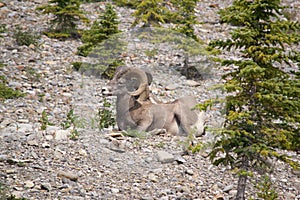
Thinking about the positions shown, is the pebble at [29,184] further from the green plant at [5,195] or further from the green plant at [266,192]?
the green plant at [266,192]

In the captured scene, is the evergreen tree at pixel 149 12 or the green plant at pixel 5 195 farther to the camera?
the evergreen tree at pixel 149 12

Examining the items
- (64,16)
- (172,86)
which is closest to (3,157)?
(172,86)

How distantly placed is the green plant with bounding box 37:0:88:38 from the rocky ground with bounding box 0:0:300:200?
2423 mm

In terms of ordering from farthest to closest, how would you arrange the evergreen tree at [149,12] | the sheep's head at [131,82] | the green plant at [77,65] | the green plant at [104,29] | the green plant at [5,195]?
the evergreen tree at [149,12] < the green plant at [77,65] < the green plant at [104,29] < the sheep's head at [131,82] < the green plant at [5,195]

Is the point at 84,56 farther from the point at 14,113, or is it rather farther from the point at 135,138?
the point at 135,138

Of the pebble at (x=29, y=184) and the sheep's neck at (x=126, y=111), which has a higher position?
the sheep's neck at (x=126, y=111)

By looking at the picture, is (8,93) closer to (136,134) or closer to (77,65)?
(77,65)

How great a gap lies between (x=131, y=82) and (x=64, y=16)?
788 centimetres

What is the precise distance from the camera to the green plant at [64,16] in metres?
17.3

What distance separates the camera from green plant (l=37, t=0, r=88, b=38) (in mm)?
17312

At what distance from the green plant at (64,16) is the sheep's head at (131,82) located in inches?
258

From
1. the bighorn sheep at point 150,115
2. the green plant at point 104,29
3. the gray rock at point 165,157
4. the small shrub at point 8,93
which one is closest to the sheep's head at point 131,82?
the bighorn sheep at point 150,115

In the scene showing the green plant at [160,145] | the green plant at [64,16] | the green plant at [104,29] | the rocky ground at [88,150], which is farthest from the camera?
the green plant at [64,16]

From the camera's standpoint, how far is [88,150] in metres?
10.0
